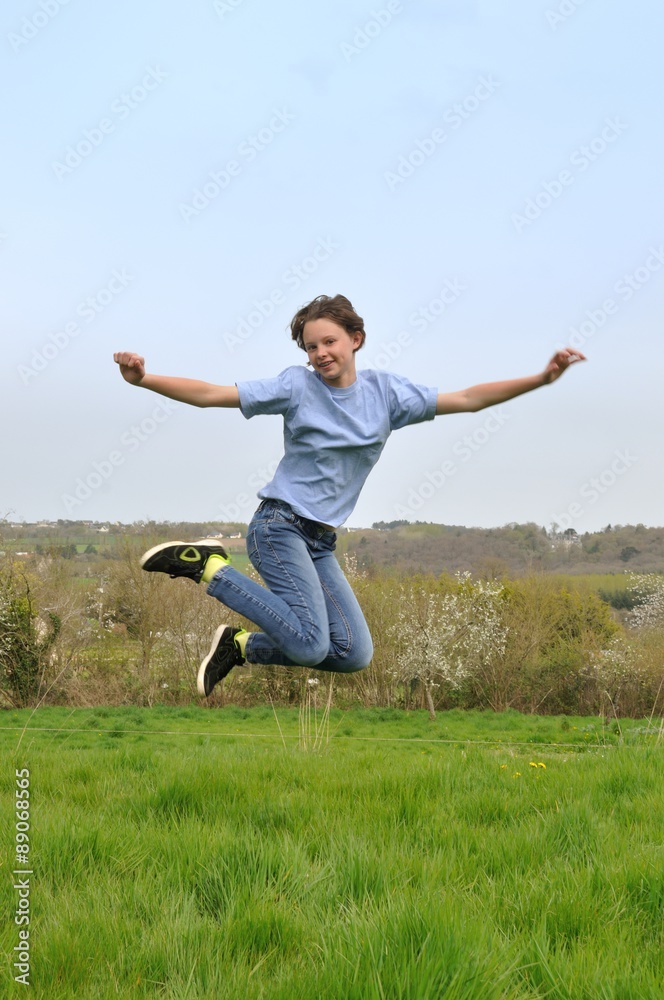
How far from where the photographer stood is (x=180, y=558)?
4.41 meters

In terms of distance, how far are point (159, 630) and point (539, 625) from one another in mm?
12804

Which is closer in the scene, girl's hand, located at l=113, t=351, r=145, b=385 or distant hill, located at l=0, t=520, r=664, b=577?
girl's hand, located at l=113, t=351, r=145, b=385

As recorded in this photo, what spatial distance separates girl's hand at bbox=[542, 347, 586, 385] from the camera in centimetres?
410

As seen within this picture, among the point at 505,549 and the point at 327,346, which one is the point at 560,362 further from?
the point at 505,549

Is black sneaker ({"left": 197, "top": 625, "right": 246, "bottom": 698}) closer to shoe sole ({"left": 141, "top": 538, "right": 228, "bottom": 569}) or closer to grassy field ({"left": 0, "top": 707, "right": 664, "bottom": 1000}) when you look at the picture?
shoe sole ({"left": 141, "top": 538, "right": 228, "bottom": 569})

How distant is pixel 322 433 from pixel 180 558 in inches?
36.7

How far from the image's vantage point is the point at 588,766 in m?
5.86

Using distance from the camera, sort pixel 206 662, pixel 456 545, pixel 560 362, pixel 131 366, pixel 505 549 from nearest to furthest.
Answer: pixel 131 366, pixel 560 362, pixel 206 662, pixel 456 545, pixel 505 549

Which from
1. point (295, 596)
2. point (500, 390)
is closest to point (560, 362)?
point (500, 390)

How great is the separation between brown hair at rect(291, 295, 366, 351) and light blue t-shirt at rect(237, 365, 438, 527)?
0.22 m

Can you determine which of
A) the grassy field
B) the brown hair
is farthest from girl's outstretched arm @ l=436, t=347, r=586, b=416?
the grassy field

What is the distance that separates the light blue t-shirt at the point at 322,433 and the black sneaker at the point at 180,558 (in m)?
0.44

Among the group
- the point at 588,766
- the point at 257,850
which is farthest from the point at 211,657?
the point at 588,766

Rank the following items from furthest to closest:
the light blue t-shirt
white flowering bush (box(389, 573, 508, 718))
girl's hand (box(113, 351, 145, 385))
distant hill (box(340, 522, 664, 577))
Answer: distant hill (box(340, 522, 664, 577)), white flowering bush (box(389, 573, 508, 718)), the light blue t-shirt, girl's hand (box(113, 351, 145, 385))
